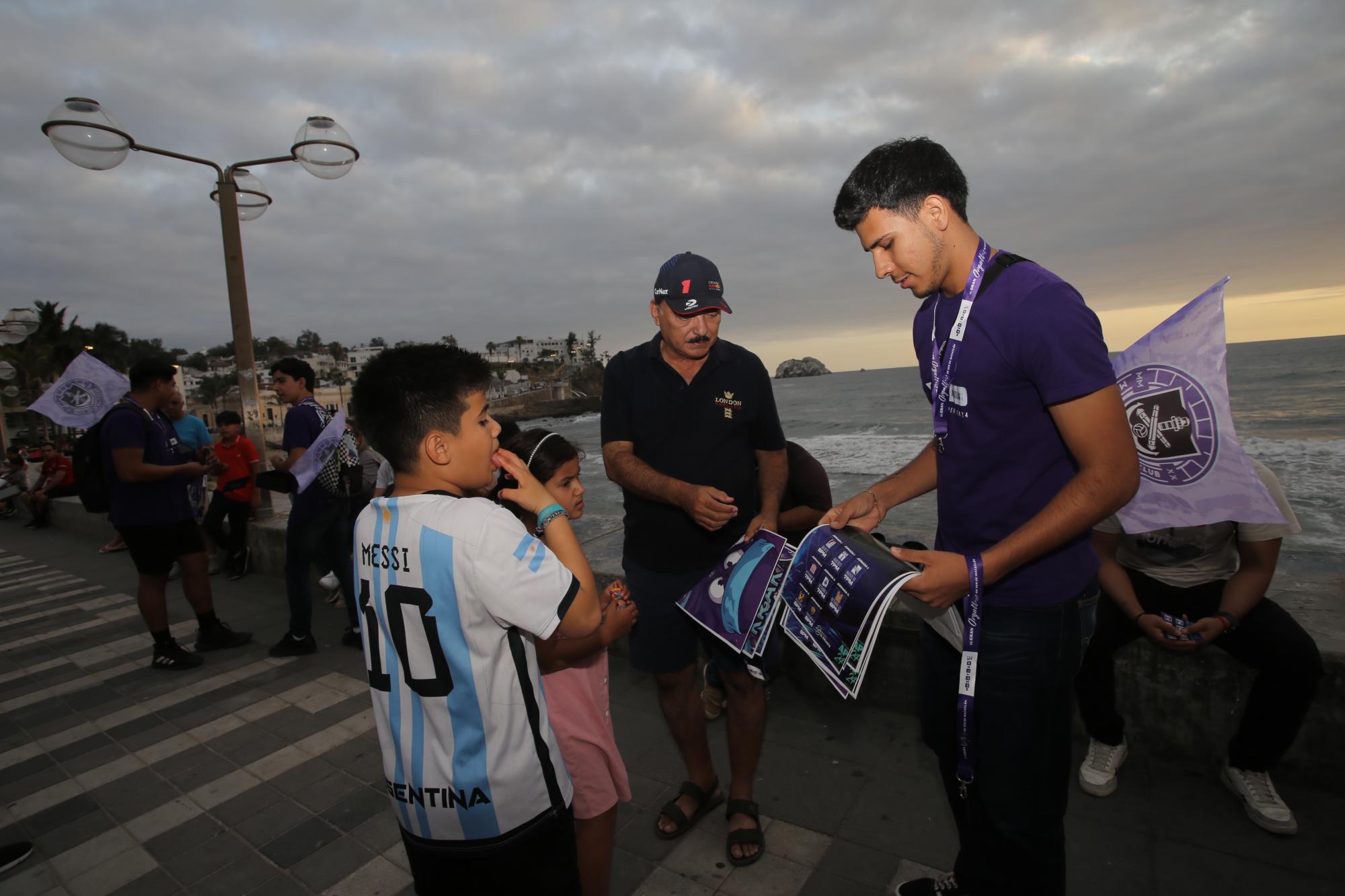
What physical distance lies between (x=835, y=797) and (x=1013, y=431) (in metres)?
1.90

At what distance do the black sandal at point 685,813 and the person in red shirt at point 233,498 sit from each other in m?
6.30

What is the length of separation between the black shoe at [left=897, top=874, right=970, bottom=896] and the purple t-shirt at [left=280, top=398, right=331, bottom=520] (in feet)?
14.6

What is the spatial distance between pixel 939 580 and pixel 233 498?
7701 mm

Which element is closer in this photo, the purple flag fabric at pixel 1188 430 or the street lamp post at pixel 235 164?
the purple flag fabric at pixel 1188 430

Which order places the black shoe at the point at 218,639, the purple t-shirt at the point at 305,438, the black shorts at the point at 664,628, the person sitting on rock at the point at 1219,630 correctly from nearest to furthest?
the person sitting on rock at the point at 1219,630
the black shorts at the point at 664,628
the purple t-shirt at the point at 305,438
the black shoe at the point at 218,639

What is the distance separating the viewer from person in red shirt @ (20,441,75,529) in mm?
12336

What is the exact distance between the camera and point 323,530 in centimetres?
506

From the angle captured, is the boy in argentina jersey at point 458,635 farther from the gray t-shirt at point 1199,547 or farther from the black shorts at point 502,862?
the gray t-shirt at point 1199,547

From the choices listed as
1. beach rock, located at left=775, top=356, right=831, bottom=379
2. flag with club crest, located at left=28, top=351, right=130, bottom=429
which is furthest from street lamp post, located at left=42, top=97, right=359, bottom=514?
beach rock, located at left=775, top=356, right=831, bottom=379

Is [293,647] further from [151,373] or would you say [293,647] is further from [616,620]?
[616,620]

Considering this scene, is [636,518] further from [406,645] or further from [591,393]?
[591,393]

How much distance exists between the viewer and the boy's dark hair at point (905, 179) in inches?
69.5

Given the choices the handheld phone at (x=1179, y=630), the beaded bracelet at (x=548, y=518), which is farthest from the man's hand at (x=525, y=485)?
the handheld phone at (x=1179, y=630)

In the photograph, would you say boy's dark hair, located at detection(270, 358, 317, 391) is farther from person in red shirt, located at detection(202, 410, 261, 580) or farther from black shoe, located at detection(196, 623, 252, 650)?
person in red shirt, located at detection(202, 410, 261, 580)
